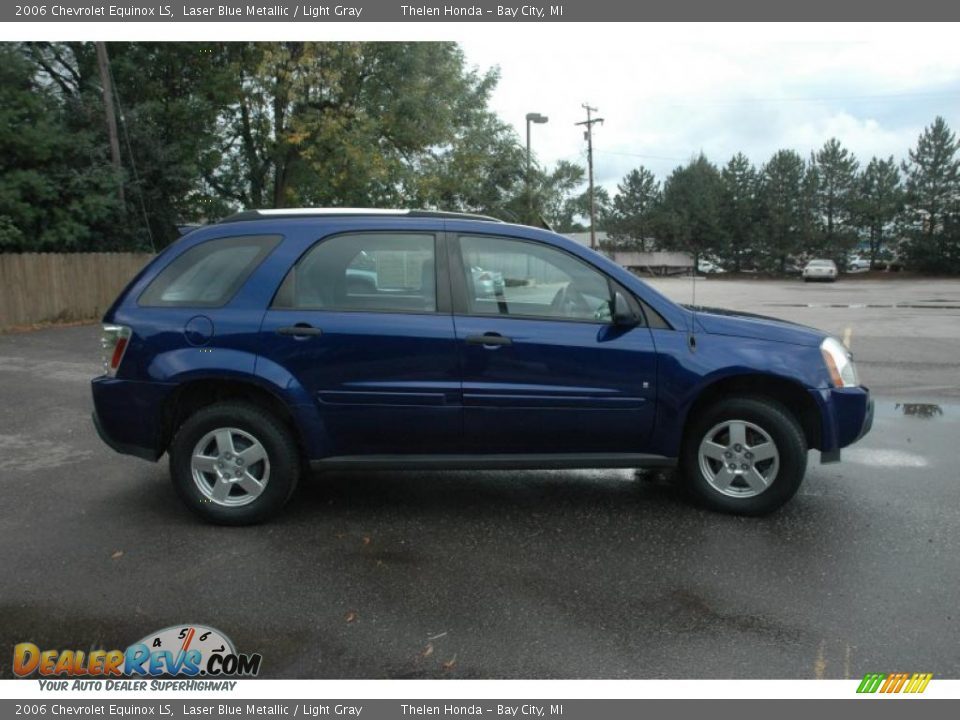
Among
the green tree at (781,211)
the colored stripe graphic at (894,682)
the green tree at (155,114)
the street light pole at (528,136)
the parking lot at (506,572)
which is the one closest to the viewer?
the colored stripe graphic at (894,682)

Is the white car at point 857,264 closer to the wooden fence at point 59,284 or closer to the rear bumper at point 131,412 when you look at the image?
the wooden fence at point 59,284

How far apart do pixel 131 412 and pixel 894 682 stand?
4076 mm

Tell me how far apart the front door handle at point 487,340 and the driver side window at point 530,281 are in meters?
0.19

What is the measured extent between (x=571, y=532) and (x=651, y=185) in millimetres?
66646

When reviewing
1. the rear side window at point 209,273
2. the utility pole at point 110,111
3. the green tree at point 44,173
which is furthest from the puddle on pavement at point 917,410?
the utility pole at point 110,111

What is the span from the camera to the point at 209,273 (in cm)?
448

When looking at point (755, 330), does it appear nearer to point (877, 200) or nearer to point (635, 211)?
point (877, 200)

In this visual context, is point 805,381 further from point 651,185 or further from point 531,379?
point 651,185

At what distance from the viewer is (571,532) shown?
14.3 feet

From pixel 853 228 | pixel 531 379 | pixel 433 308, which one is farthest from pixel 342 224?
pixel 853 228

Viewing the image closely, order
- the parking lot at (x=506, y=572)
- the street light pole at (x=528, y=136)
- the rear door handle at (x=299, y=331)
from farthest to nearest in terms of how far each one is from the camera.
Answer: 1. the street light pole at (x=528, y=136)
2. the rear door handle at (x=299, y=331)
3. the parking lot at (x=506, y=572)

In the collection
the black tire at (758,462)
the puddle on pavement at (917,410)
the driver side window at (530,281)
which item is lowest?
the puddle on pavement at (917,410)

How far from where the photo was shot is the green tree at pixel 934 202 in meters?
43.4

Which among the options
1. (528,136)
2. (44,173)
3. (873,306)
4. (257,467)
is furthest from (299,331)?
(528,136)
